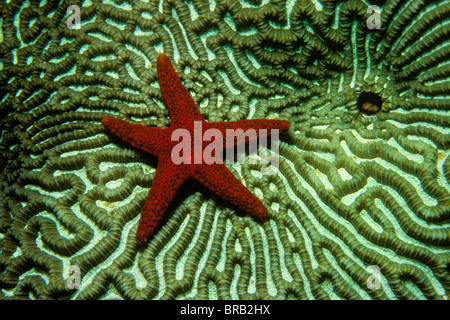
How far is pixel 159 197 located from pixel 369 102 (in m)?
2.55

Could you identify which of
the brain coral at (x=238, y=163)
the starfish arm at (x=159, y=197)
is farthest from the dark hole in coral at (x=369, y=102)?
the starfish arm at (x=159, y=197)

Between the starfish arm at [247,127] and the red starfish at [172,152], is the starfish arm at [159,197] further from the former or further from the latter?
the starfish arm at [247,127]

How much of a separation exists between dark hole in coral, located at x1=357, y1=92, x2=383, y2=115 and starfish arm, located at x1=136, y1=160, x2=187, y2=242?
2.19m

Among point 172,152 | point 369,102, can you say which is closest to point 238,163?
point 172,152

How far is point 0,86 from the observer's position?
337 cm

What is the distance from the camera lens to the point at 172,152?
8.86ft

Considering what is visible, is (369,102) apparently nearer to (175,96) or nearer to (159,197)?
(175,96)

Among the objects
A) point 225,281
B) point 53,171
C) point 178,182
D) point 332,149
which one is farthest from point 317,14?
point 53,171

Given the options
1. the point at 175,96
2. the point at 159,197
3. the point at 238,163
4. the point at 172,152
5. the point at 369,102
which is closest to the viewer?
the point at 159,197

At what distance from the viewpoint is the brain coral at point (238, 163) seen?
8.43ft

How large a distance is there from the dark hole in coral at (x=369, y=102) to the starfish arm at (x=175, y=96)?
1.87 meters

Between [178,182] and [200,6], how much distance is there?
1.94 metres

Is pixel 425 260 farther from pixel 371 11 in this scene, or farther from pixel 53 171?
pixel 53 171
